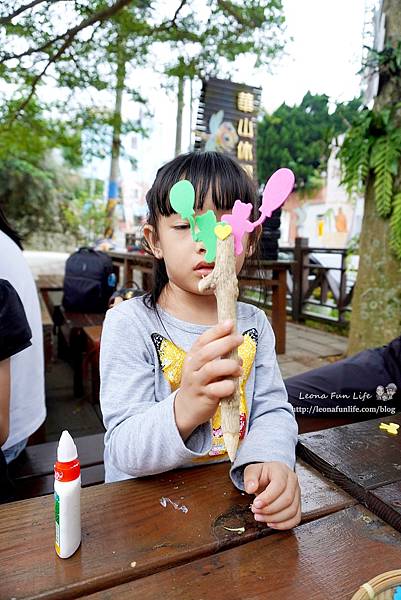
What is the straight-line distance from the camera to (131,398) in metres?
0.94

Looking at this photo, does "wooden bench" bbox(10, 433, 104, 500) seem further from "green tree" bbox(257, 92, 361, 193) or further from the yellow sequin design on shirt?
"green tree" bbox(257, 92, 361, 193)

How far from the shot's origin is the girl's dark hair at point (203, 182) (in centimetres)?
98

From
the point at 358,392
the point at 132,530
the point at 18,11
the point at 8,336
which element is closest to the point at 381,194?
the point at 358,392

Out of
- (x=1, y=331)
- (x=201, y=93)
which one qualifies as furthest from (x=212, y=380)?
(x=201, y=93)

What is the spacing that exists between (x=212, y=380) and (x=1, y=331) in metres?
0.75

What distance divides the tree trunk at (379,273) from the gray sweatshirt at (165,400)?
2.76m

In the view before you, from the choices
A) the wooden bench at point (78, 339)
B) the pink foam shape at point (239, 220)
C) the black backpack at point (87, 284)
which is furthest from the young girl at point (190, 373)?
the black backpack at point (87, 284)

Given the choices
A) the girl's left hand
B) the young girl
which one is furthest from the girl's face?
the girl's left hand

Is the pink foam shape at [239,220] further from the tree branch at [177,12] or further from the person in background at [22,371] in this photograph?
the tree branch at [177,12]

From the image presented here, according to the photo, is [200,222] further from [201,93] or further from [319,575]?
[201,93]

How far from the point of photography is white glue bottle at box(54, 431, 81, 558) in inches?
25.5

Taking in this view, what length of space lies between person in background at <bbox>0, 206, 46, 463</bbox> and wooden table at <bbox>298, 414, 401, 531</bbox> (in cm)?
90

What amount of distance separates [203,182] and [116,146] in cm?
931

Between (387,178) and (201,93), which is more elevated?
(201,93)
